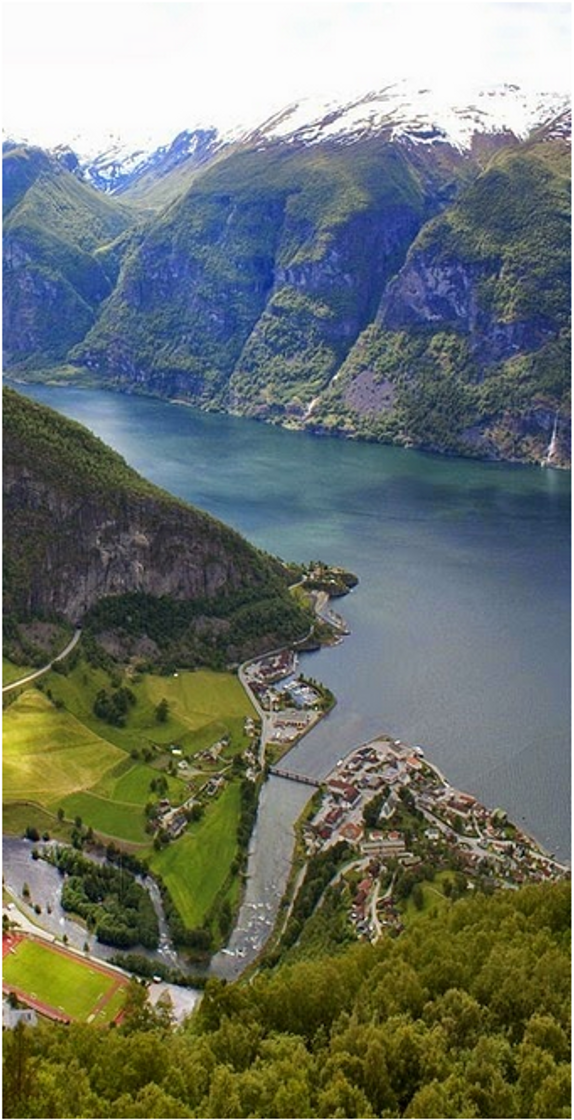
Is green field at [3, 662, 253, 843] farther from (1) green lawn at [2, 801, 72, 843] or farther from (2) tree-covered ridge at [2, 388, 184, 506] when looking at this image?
(2) tree-covered ridge at [2, 388, 184, 506]

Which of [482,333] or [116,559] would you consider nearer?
[116,559]

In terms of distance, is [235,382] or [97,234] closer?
[235,382]

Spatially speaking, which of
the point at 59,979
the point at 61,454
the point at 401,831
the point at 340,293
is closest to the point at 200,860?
the point at 401,831

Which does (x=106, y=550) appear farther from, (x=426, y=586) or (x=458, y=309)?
(x=458, y=309)

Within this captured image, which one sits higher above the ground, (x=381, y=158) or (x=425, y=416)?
(x=381, y=158)

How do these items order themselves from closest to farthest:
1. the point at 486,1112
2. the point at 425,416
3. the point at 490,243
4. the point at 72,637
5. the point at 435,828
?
the point at 486,1112 < the point at 435,828 < the point at 72,637 < the point at 425,416 < the point at 490,243

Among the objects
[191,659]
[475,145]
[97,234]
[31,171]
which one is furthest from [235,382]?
[191,659]

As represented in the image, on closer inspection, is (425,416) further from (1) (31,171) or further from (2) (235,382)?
(1) (31,171)

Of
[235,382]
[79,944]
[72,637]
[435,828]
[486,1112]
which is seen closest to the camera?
[486,1112]
